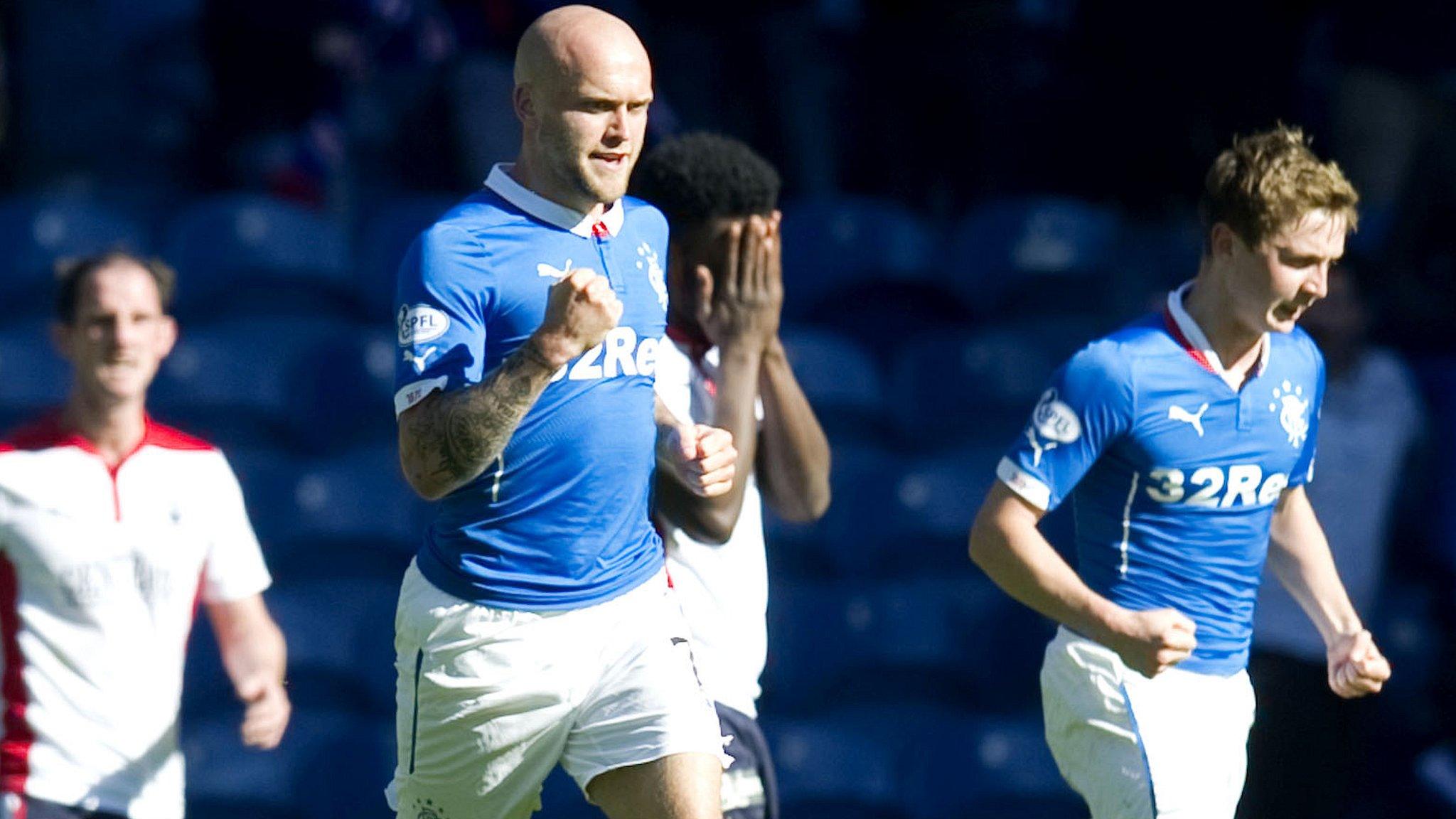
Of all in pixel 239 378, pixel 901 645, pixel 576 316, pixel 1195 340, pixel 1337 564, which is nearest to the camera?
pixel 576 316

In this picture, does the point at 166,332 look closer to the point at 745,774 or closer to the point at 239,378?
the point at 745,774

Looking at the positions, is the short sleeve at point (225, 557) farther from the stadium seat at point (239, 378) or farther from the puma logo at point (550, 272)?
the stadium seat at point (239, 378)

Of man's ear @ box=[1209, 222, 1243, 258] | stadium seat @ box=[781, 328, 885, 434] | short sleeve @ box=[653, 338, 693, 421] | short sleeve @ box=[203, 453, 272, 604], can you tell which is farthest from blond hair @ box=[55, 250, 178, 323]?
stadium seat @ box=[781, 328, 885, 434]

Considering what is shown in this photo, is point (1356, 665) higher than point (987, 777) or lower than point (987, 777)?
higher

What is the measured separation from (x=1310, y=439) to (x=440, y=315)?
1.91m

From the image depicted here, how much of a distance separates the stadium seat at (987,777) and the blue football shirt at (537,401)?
3054 millimetres

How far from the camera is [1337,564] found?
20.4 feet

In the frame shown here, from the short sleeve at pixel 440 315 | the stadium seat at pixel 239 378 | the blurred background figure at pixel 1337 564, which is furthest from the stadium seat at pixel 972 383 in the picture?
the short sleeve at pixel 440 315

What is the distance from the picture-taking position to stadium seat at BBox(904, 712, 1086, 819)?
22.1ft

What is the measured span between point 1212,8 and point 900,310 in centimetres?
156

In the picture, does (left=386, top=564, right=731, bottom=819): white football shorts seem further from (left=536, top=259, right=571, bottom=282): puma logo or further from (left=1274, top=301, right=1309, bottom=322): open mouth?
(left=1274, top=301, right=1309, bottom=322): open mouth

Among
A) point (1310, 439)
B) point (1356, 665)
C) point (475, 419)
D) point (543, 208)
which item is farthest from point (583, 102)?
point (1356, 665)

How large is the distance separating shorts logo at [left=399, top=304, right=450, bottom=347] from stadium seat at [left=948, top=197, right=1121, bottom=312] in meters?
4.20

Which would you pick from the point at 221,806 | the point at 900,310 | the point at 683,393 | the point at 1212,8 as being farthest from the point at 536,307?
the point at 1212,8
